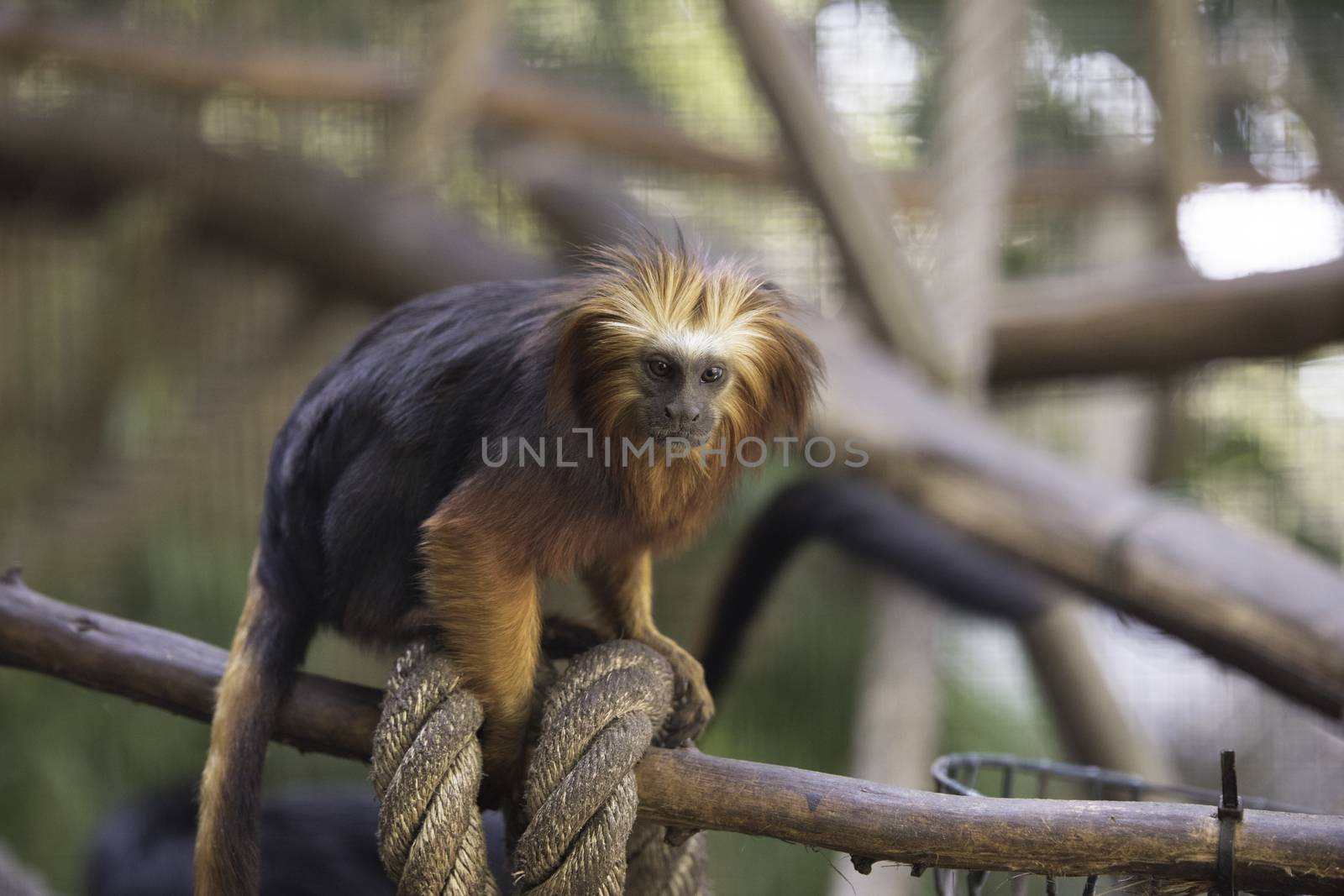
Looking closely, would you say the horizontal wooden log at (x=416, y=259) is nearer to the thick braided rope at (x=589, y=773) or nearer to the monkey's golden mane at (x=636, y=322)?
the monkey's golden mane at (x=636, y=322)

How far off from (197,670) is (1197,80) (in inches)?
102

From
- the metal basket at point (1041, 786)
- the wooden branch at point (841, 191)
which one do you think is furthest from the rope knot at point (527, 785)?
the wooden branch at point (841, 191)

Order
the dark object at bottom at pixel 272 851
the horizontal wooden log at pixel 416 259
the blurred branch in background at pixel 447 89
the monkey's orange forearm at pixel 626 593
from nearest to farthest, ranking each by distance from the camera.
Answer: the monkey's orange forearm at pixel 626 593 → the dark object at bottom at pixel 272 851 → the blurred branch in background at pixel 447 89 → the horizontal wooden log at pixel 416 259

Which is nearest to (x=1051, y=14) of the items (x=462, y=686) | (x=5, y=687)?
(x=462, y=686)

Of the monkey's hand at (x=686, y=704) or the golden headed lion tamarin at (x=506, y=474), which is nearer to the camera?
the golden headed lion tamarin at (x=506, y=474)

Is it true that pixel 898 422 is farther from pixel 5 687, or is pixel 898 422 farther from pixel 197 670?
pixel 5 687

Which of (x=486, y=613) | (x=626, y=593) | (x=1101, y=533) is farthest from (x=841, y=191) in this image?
(x=486, y=613)

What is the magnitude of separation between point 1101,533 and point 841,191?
80 cm

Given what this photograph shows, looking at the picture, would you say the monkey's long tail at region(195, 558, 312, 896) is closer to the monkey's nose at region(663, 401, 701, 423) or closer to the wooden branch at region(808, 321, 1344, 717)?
the monkey's nose at region(663, 401, 701, 423)

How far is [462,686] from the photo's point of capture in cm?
96

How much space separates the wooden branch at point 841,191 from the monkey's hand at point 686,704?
1195 mm

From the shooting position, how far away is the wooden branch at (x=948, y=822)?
78 cm

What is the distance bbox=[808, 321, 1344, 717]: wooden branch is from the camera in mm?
1403

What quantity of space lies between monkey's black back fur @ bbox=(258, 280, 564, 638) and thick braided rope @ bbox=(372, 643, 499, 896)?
14 cm
